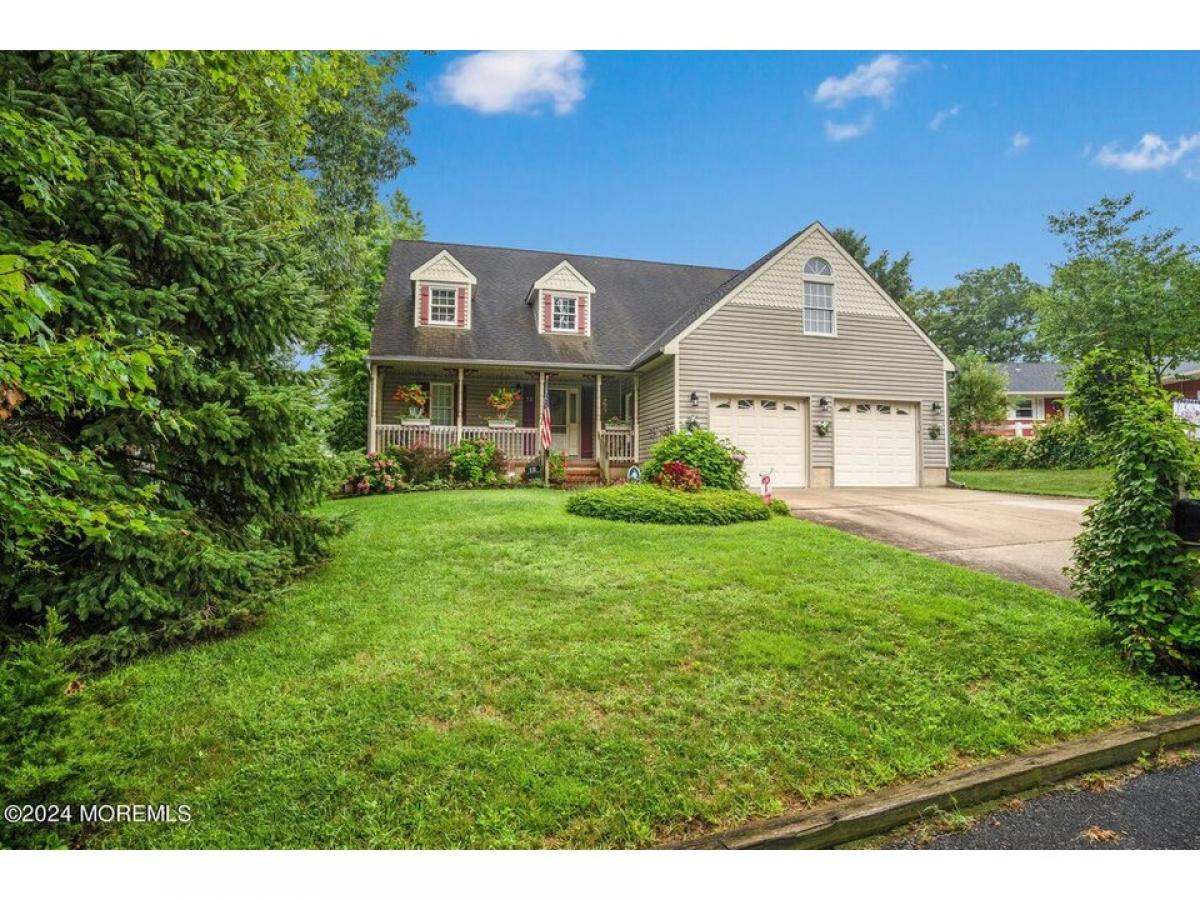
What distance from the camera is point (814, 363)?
1291 centimetres

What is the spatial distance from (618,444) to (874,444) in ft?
18.7

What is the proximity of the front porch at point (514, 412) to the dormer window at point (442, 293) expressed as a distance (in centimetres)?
118

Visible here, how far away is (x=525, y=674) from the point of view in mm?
→ 3273

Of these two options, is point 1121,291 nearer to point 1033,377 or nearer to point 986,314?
point 1033,377

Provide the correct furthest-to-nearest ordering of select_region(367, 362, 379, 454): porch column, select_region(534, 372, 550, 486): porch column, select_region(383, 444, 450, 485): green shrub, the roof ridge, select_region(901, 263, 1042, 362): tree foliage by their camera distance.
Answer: select_region(901, 263, 1042, 362): tree foliage → the roof ridge → select_region(367, 362, 379, 454): porch column → select_region(534, 372, 550, 486): porch column → select_region(383, 444, 450, 485): green shrub

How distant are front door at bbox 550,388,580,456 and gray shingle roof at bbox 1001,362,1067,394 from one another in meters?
22.3

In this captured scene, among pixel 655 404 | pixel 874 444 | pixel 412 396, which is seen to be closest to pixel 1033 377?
pixel 874 444

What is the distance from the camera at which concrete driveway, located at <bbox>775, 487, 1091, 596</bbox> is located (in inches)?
226

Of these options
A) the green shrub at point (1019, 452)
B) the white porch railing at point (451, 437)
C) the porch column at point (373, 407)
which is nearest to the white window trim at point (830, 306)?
the white porch railing at point (451, 437)

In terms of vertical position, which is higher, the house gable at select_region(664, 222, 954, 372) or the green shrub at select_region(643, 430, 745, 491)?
the house gable at select_region(664, 222, 954, 372)

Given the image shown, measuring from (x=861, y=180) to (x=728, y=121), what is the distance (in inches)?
101

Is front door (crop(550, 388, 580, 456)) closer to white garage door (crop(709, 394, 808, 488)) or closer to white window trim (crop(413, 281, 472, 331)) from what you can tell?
white window trim (crop(413, 281, 472, 331))

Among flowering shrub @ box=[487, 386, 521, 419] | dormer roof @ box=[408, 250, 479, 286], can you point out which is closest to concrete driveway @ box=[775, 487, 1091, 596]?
flowering shrub @ box=[487, 386, 521, 419]
